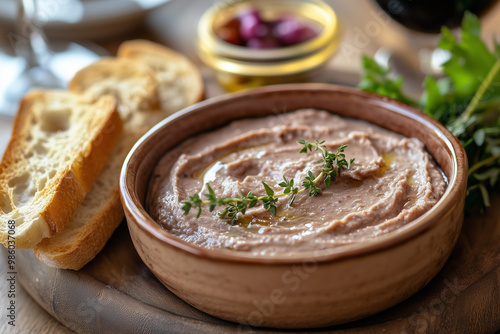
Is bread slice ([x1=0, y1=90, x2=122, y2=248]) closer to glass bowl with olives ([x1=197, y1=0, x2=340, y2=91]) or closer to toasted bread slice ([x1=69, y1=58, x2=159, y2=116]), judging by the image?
toasted bread slice ([x1=69, y1=58, x2=159, y2=116])

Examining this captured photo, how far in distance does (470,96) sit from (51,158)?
210 centimetres

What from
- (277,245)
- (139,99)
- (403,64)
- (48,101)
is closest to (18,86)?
(48,101)

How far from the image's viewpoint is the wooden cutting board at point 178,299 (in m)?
2.07

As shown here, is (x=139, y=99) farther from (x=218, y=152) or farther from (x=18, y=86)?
(x=18, y=86)

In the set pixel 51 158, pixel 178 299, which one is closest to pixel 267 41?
pixel 51 158

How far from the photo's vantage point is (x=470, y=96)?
303 cm

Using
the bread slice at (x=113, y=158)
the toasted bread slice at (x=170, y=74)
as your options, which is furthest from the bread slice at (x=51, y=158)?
the toasted bread slice at (x=170, y=74)

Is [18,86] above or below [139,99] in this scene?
below

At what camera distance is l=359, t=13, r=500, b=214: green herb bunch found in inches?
105

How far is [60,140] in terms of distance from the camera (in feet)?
9.44

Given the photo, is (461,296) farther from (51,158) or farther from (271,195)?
(51,158)

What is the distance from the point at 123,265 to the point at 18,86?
2.39 meters

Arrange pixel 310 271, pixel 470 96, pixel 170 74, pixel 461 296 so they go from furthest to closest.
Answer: pixel 170 74 → pixel 470 96 → pixel 461 296 → pixel 310 271

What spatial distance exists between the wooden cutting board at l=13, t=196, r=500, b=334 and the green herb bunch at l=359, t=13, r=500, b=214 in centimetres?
24
